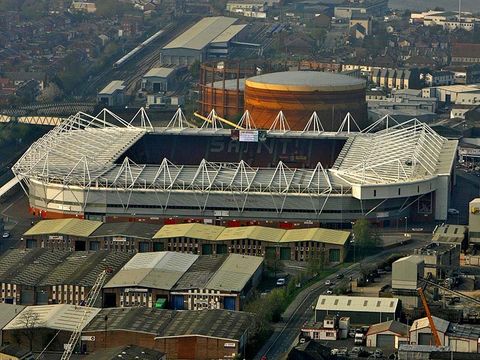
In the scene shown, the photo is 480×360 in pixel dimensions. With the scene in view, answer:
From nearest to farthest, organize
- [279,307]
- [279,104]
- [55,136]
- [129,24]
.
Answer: [279,307] < [55,136] < [279,104] < [129,24]

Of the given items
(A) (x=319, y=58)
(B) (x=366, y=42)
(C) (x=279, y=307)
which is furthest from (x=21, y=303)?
(B) (x=366, y=42)

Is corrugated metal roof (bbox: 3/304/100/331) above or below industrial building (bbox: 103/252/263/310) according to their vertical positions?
above

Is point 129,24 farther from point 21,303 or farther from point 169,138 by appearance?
point 21,303

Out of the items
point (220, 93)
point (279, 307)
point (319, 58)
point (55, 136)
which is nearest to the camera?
point (279, 307)

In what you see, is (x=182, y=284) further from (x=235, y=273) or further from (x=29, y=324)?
(x=29, y=324)

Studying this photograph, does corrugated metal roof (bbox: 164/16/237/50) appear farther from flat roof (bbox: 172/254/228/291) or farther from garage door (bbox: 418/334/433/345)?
garage door (bbox: 418/334/433/345)

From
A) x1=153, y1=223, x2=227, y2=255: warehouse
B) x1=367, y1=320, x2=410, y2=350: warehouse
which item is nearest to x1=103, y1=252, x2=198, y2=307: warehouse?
x1=153, y1=223, x2=227, y2=255: warehouse

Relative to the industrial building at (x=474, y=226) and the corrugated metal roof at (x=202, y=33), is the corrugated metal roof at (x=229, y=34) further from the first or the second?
the industrial building at (x=474, y=226)
